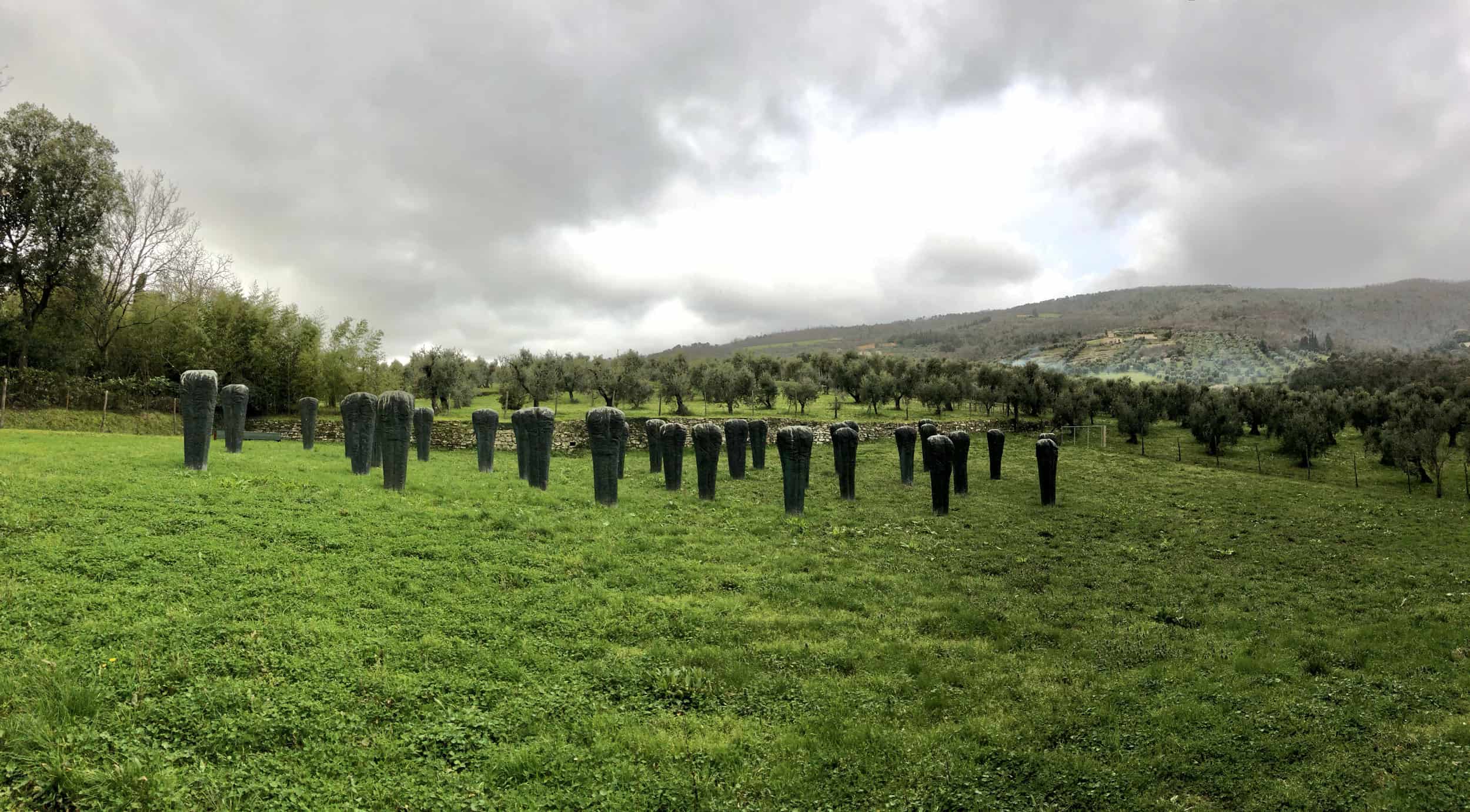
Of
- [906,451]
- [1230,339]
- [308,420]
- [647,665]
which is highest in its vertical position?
[1230,339]

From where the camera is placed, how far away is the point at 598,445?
17.5m

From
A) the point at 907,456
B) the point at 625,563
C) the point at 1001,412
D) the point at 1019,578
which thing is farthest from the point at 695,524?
the point at 1001,412

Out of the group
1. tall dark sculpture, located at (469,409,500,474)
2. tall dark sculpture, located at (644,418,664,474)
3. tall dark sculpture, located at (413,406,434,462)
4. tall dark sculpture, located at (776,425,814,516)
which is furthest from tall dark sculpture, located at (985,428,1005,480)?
tall dark sculpture, located at (413,406,434,462)

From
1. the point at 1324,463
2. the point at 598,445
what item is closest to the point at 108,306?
the point at 598,445

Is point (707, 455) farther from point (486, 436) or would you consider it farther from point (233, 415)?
point (233, 415)

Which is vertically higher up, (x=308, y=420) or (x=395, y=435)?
(x=308, y=420)

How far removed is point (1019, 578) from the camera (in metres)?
13.6

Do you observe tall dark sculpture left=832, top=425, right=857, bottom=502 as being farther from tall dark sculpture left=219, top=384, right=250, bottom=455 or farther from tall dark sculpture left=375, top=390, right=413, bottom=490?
tall dark sculpture left=219, top=384, right=250, bottom=455

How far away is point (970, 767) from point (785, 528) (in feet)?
35.1

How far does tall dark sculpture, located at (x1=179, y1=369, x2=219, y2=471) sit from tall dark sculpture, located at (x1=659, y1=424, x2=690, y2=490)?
1193 centimetres

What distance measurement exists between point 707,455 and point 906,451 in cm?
1138

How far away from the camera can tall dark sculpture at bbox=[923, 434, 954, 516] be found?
2039 cm

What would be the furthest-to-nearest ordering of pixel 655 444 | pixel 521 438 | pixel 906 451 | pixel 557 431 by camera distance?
pixel 557 431 < pixel 906 451 < pixel 655 444 < pixel 521 438

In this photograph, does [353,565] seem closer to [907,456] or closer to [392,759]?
[392,759]
